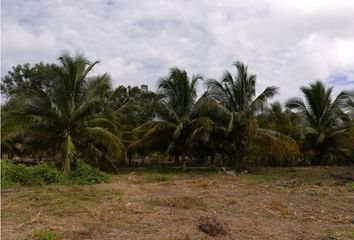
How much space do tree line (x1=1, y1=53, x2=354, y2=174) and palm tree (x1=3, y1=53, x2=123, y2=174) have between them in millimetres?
39

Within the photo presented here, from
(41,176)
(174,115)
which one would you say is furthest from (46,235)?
(174,115)

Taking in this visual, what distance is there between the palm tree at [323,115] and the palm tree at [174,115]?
7623 millimetres

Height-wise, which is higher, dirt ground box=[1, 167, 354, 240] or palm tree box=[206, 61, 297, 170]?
palm tree box=[206, 61, 297, 170]

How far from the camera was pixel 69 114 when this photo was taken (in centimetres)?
1717

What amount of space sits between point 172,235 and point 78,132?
11.7 metres

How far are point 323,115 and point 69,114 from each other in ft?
48.2

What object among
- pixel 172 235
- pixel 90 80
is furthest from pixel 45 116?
pixel 172 235

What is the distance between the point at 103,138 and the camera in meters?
17.2

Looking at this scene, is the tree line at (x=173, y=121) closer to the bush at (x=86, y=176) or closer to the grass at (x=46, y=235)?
the bush at (x=86, y=176)

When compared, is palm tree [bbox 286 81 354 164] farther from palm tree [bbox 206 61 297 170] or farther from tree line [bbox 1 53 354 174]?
palm tree [bbox 206 61 297 170]

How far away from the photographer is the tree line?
669 inches

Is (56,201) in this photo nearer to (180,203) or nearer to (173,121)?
(180,203)

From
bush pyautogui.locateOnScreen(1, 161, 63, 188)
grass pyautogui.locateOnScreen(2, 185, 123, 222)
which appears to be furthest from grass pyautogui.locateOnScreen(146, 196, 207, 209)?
bush pyautogui.locateOnScreen(1, 161, 63, 188)

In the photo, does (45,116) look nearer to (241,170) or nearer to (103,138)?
(103,138)
